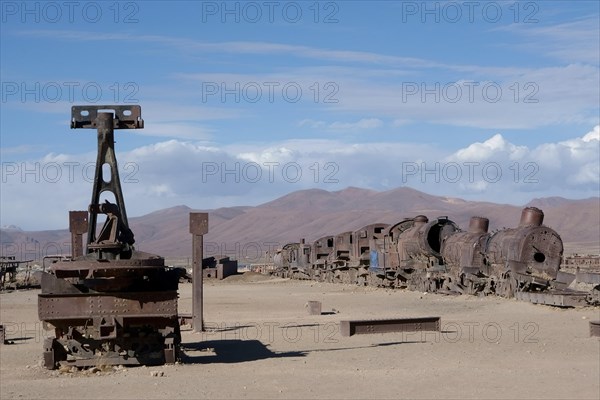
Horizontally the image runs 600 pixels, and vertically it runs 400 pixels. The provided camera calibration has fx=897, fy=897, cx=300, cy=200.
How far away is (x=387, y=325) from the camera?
56.7 ft

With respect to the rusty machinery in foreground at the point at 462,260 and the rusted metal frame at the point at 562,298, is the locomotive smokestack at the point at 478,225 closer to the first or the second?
the rusty machinery in foreground at the point at 462,260

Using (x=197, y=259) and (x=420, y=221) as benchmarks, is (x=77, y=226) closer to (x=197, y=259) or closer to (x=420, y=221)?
(x=197, y=259)

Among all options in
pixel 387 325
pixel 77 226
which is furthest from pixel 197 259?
pixel 387 325

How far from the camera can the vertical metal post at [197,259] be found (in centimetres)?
1823

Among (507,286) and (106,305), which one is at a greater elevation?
(106,305)

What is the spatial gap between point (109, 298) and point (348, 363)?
12.1 feet

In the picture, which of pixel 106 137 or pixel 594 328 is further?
pixel 594 328

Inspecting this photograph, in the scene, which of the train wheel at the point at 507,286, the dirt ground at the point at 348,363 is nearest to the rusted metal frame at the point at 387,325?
the dirt ground at the point at 348,363

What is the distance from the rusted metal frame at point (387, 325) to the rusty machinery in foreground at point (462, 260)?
5.91 meters

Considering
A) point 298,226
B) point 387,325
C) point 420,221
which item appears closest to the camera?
point 387,325

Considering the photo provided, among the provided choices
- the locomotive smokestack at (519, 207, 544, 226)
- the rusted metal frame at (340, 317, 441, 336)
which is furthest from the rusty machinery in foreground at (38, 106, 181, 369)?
the locomotive smokestack at (519, 207, 544, 226)

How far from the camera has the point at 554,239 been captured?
25.1 metres

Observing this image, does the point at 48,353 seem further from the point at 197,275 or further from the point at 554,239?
the point at 554,239

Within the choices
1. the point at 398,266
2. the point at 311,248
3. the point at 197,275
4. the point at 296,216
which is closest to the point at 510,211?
the point at 296,216
